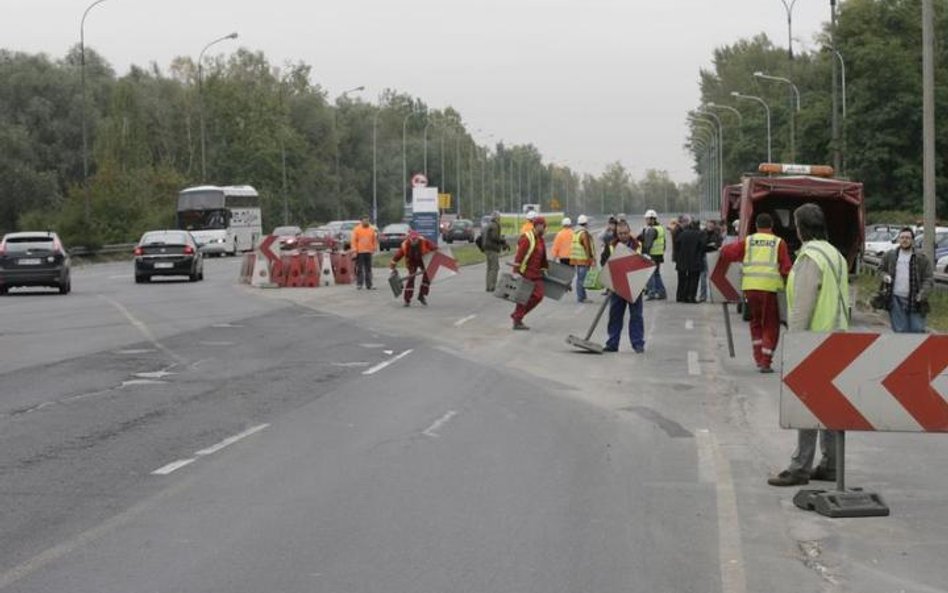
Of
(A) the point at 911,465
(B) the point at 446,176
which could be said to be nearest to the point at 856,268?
(A) the point at 911,465

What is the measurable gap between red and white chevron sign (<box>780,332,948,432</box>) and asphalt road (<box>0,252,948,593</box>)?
0.58m

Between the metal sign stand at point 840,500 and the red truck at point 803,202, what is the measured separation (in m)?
18.1

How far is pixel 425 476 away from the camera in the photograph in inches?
390

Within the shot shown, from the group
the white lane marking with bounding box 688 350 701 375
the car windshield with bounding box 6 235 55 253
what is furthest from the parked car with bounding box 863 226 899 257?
the white lane marking with bounding box 688 350 701 375

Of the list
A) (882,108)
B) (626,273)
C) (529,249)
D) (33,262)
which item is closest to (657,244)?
(529,249)

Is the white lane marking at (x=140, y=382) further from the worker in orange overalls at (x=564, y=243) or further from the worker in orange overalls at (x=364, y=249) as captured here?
the worker in orange overalls at (x=364, y=249)

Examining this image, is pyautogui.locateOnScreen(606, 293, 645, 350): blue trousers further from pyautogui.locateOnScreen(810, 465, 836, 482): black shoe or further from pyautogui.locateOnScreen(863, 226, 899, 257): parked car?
pyautogui.locateOnScreen(863, 226, 899, 257): parked car

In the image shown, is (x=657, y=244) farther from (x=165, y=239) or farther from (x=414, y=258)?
(x=165, y=239)

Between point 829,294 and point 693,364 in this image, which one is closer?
point 829,294

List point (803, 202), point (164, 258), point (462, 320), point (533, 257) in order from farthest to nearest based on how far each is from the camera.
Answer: point (164, 258) → point (803, 202) → point (462, 320) → point (533, 257)

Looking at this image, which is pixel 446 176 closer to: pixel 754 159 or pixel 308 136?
pixel 308 136

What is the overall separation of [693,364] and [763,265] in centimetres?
194

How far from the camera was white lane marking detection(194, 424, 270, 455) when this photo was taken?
10961 millimetres

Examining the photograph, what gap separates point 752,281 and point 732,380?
47.3 inches
